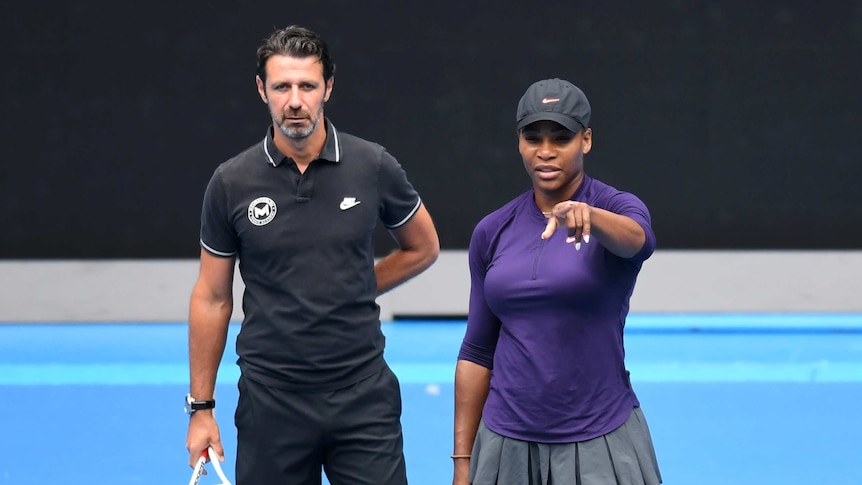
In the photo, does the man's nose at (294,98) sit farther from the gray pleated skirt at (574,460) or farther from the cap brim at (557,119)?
the gray pleated skirt at (574,460)

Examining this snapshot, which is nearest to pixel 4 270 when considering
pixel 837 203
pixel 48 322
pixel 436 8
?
pixel 48 322

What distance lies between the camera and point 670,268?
721 centimetres

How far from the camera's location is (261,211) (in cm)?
251

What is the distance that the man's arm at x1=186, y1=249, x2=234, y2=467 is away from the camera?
2598mm

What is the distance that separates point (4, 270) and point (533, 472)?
575 cm

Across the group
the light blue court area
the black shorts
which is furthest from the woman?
the light blue court area

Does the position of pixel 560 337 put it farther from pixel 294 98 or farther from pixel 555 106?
pixel 294 98

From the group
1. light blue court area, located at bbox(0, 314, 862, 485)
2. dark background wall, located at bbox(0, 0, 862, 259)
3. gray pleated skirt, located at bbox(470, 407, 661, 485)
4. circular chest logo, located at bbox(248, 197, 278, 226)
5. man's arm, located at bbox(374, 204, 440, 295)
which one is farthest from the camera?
dark background wall, located at bbox(0, 0, 862, 259)

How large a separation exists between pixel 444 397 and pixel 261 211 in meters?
3.03

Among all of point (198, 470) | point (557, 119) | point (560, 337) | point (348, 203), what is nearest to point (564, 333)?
point (560, 337)

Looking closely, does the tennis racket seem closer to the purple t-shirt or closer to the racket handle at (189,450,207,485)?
the racket handle at (189,450,207,485)

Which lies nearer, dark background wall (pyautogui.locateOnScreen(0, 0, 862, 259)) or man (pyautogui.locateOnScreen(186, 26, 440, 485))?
man (pyautogui.locateOnScreen(186, 26, 440, 485))

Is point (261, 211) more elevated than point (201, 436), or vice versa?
point (261, 211)

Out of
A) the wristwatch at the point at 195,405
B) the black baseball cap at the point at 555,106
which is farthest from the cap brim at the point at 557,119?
the wristwatch at the point at 195,405
